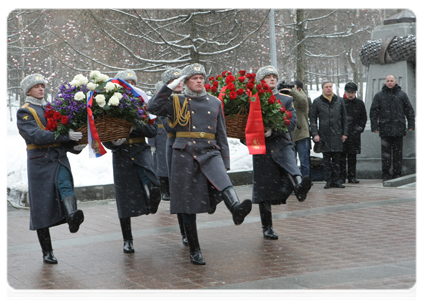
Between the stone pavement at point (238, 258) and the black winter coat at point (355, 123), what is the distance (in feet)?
9.47

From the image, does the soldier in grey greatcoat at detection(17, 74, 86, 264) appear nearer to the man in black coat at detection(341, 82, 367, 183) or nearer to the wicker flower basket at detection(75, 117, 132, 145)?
the wicker flower basket at detection(75, 117, 132, 145)

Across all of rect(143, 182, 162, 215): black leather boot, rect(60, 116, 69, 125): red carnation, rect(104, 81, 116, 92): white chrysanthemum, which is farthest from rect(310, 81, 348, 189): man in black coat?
rect(60, 116, 69, 125): red carnation

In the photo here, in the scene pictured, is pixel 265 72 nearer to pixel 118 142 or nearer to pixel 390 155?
Result: pixel 118 142

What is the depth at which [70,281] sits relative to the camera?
5.59m

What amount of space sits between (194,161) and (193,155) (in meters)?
0.06

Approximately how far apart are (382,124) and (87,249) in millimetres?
7334

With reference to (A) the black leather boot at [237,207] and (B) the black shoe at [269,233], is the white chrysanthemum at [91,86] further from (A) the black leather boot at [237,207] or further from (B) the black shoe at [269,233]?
(B) the black shoe at [269,233]

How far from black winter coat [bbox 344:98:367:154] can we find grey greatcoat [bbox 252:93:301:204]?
17.7ft

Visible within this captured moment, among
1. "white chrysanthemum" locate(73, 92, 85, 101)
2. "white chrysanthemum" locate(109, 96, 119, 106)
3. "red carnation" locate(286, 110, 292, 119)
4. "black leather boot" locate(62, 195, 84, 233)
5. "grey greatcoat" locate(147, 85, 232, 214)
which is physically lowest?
"black leather boot" locate(62, 195, 84, 233)

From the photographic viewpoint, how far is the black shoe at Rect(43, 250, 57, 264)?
6.39m

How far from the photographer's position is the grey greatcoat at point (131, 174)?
22.5ft

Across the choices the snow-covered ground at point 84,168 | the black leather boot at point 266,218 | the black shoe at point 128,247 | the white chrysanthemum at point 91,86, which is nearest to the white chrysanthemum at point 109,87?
the white chrysanthemum at point 91,86

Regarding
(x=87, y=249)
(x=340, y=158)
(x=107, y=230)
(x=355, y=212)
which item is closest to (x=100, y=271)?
(x=87, y=249)

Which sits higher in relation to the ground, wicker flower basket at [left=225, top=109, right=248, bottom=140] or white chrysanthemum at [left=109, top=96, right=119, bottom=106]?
white chrysanthemum at [left=109, top=96, right=119, bottom=106]
